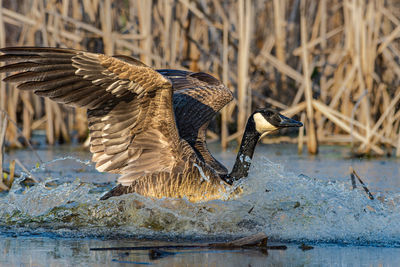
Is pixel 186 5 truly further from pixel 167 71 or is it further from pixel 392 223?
pixel 392 223

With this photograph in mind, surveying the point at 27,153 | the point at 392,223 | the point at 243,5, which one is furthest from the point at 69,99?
the point at 243,5

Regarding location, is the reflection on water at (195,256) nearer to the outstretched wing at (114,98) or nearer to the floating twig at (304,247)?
the floating twig at (304,247)

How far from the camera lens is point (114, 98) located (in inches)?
235

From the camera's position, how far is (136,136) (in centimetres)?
646

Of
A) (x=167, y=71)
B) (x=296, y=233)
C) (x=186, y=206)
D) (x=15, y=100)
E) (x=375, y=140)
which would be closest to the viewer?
(x=296, y=233)

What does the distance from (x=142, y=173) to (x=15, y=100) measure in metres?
5.37

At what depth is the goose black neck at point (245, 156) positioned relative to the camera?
6.38 metres

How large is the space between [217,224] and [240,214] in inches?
9.7

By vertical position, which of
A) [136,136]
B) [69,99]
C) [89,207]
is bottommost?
[89,207]

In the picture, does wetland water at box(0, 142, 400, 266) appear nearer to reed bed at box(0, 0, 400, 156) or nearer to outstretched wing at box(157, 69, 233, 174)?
outstretched wing at box(157, 69, 233, 174)

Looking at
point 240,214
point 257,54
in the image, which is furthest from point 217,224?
point 257,54

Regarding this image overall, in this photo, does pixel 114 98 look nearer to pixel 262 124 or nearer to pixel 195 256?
pixel 262 124

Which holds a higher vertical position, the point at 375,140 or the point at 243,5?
the point at 243,5

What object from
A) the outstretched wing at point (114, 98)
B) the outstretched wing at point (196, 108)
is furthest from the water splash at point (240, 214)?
the outstretched wing at point (196, 108)
